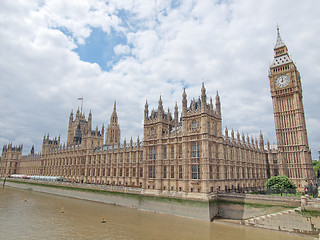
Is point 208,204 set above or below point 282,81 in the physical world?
below

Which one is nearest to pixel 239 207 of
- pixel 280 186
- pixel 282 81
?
pixel 280 186

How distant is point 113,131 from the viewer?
119m

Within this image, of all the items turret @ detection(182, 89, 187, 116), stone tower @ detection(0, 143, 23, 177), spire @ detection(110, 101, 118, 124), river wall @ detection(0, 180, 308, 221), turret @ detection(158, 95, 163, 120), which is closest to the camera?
river wall @ detection(0, 180, 308, 221)

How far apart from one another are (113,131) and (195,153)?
77.8 meters

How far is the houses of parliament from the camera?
1943 inches

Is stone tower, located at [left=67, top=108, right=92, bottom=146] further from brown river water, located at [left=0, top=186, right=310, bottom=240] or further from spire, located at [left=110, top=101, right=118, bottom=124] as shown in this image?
brown river water, located at [left=0, top=186, right=310, bottom=240]

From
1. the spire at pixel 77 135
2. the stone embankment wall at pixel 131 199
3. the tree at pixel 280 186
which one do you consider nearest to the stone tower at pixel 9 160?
the spire at pixel 77 135

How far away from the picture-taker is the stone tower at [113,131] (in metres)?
118

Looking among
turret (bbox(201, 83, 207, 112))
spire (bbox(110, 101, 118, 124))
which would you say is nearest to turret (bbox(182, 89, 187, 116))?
turret (bbox(201, 83, 207, 112))

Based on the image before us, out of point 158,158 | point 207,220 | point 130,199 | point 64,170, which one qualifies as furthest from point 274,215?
point 64,170

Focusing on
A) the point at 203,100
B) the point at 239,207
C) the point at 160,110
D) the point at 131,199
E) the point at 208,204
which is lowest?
the point at 131,199

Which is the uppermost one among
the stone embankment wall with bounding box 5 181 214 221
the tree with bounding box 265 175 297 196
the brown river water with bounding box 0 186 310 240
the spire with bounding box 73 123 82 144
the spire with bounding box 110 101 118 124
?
the spire with bounding box 110 101 118 124

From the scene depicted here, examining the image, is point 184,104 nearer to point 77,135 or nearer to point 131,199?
point 131,199

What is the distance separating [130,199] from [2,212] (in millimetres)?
29877
